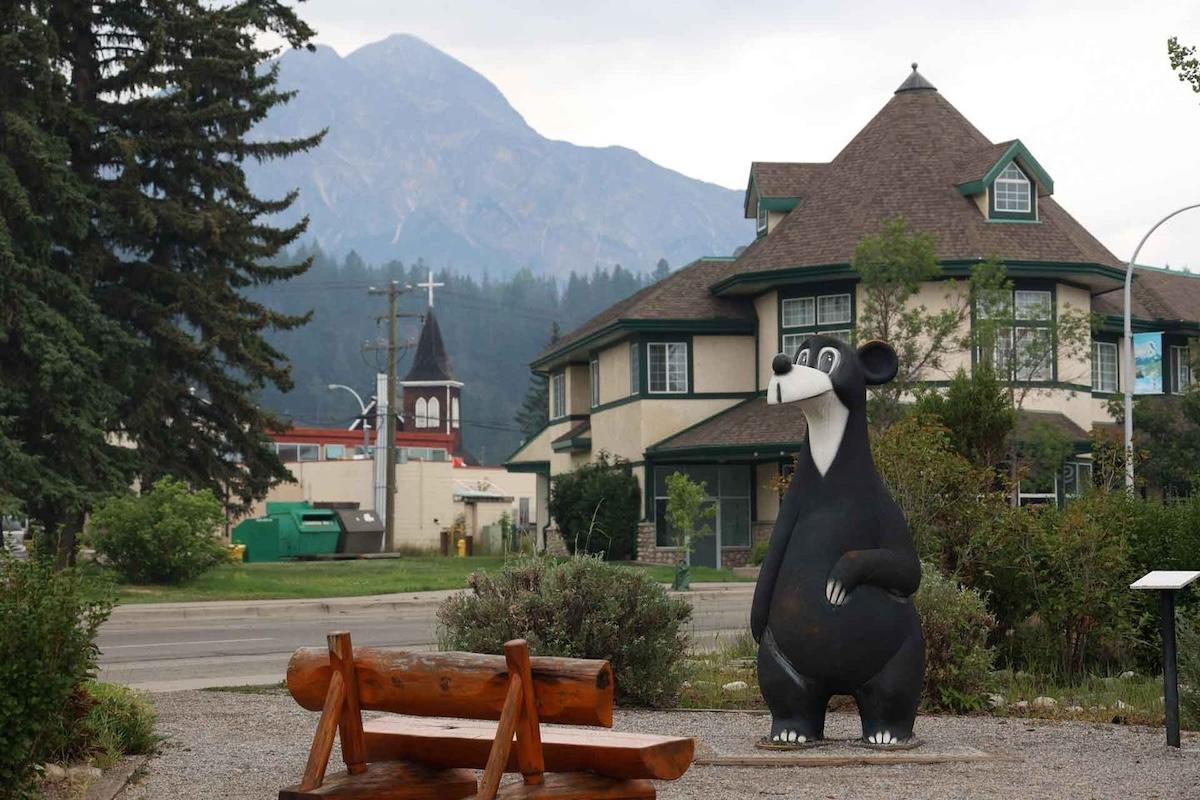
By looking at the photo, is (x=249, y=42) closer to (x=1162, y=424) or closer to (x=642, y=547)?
(x=642, y=547)

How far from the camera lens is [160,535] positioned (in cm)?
2617

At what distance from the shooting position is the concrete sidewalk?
73.0 feet

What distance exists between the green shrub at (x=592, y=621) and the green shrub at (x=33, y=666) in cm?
425

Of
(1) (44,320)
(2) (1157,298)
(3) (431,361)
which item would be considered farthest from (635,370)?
(3) (431,361)

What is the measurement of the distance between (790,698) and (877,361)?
6.74ft

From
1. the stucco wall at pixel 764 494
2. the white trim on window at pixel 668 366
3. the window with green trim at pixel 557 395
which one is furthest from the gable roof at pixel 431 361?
the stucco wall at pixel 764 494

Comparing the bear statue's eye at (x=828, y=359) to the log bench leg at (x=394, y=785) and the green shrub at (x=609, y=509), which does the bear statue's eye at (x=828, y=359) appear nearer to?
the log bench leg at (x=394, y=785)

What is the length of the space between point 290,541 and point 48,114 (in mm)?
16387

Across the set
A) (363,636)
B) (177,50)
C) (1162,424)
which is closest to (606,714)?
(363,636)

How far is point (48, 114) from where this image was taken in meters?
30.4

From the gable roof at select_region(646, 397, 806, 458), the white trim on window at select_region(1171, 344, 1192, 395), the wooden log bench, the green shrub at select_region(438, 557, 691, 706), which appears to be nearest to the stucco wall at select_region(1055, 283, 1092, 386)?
the white trim on window at select_region(1171, 344, 1192, 395)

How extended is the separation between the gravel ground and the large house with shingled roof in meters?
24.7

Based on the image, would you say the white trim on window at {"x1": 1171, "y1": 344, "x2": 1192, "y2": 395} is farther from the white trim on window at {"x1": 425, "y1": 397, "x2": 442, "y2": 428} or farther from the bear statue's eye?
the white trim on window at {"x1": 425, "y1": 397, "x2": 442, "y2": 428}

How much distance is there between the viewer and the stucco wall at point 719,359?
39781 millimetres
